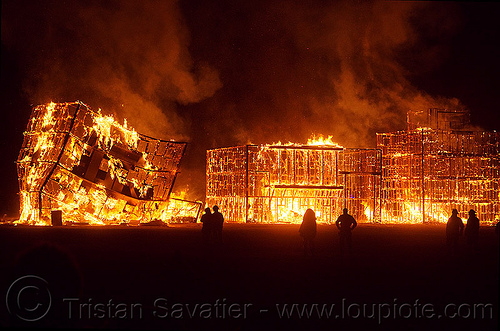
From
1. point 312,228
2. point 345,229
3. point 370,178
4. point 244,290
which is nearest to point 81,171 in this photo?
point 312,228

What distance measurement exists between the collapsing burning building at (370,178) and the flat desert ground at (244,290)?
23613mm

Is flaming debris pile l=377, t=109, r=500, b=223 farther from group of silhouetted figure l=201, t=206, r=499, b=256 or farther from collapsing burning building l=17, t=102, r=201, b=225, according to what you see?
group of silhouetted figure l=201, t=206, r=499, b=256

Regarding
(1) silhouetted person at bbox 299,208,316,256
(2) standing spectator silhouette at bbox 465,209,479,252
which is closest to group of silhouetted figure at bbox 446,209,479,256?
(2) standing spectator silhouette at bbox 465,209,479,252

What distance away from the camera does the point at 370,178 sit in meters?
44.3

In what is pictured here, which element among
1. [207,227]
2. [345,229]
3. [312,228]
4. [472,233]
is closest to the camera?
[312,228]

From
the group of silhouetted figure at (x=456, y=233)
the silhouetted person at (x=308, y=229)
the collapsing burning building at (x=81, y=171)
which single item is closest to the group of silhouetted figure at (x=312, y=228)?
the silhouetted person at (x=308, y=229)

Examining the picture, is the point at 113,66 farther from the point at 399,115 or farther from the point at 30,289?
the point at 30,289

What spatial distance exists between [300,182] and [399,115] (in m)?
14.5

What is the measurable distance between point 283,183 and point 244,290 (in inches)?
1204

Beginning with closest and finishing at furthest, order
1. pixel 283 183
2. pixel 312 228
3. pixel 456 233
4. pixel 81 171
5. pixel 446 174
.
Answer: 1. pixel 312 228
2. pixel 456 233
3. pixel 81 171
4. pixel 283 183
5. pixel 446 174

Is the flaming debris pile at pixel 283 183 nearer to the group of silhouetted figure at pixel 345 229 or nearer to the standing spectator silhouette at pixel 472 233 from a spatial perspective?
the group of silhouetted figure at pixel 345 229

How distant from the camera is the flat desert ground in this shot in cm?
907

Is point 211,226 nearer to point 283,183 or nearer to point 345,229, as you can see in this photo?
point 345,229

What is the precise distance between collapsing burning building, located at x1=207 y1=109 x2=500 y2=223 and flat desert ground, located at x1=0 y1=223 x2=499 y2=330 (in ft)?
77.5
